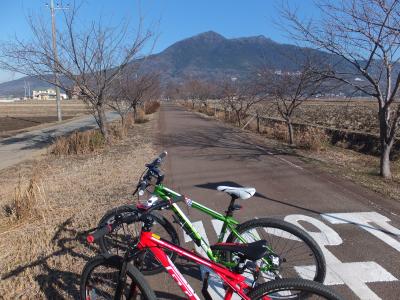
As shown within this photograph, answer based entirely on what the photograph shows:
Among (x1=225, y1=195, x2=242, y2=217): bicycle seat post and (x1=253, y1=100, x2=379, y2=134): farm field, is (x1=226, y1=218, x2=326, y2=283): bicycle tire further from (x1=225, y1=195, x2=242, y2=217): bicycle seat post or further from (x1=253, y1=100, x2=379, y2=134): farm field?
(x1=253, y1=100, x2=379, y2=134): farm field

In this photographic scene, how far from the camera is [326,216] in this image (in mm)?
6242

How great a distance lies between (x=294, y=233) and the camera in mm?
3656

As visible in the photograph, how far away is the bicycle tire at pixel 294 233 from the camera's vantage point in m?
3.64

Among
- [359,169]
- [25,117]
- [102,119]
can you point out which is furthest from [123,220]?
[25,117]

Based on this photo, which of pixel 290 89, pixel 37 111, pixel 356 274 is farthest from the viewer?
pixel 37 111

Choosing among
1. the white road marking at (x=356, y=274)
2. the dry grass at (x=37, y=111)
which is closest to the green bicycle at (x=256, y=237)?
the white road marking at (x=356, y=274)

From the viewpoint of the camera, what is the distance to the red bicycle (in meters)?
2.61

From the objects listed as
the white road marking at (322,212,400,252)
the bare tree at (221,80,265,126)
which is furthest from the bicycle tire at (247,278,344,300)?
the bare tree at (221,80,265,126)

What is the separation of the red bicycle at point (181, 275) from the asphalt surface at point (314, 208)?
1006 mm

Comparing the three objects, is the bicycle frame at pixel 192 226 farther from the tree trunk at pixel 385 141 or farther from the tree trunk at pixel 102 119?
the tree trunk at pixel 102 119

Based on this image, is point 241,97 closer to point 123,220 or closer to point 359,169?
point 359,169

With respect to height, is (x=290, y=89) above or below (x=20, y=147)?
above

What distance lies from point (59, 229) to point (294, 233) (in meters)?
3.17

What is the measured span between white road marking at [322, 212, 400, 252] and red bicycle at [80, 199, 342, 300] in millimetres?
2784
